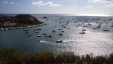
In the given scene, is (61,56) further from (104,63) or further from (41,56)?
(104,63)

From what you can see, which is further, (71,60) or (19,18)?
(19,18)

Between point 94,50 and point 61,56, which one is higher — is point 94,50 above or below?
below

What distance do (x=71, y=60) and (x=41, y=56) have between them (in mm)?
4211

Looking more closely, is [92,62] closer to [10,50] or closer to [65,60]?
[65,60]

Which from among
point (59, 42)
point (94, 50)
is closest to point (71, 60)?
point (94, 50)

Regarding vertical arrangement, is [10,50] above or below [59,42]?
above

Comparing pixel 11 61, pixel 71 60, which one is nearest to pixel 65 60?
pixel 71 60

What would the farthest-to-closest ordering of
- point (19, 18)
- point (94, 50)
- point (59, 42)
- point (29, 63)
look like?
1. point (19, 18)
2. point (59, 42)
3. point (94, 50)
4. point (29, 63)

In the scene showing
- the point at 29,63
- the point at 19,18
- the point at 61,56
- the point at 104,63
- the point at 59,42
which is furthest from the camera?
the point at 19,18

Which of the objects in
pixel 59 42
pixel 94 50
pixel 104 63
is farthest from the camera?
pixel 59 42

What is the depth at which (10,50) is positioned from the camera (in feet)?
105

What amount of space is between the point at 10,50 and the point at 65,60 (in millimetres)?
9794

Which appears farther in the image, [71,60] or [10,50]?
[10,50]

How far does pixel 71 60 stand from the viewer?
90.9ft
